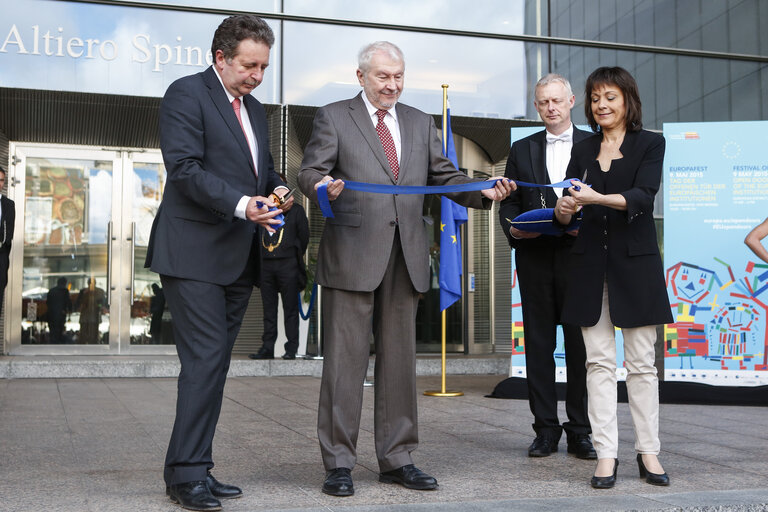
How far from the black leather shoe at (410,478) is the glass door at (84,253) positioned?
7.28 metres

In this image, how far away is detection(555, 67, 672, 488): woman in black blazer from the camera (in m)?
3.73

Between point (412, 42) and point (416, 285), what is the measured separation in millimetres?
6806

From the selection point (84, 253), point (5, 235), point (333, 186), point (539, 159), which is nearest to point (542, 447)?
point (539, 159)

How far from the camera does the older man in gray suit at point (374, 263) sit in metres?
3.67

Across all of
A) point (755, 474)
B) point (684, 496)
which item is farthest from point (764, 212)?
point (684, 496)

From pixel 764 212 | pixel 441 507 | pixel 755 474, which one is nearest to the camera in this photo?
pixel 441 507

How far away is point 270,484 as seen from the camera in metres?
3.61

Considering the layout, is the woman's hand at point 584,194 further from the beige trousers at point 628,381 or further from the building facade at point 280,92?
the building facade at point 280,92

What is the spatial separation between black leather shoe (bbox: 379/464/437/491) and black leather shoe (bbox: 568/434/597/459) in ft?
3.60

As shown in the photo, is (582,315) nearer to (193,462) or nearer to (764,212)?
(193,462)

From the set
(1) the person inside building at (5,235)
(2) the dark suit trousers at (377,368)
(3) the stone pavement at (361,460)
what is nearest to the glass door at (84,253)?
(1) the person inside building at (5,235)

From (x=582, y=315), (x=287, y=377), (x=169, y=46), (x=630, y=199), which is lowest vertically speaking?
(x=287, y=377)

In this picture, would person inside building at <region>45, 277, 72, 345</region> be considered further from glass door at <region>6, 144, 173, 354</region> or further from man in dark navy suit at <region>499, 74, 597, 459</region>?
man in dark navy suit at <region>499, 74, 597, 459</region>

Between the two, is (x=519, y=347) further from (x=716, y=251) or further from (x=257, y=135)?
(x=257, y=135)
